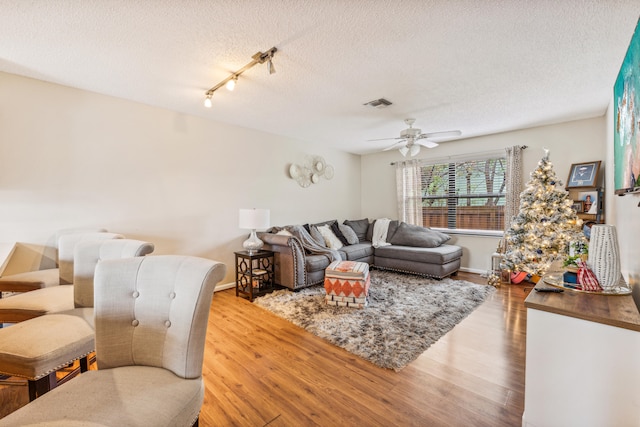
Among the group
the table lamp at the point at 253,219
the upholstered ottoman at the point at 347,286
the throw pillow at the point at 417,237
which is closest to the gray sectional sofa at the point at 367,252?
the throw pillow at the point at 417,237

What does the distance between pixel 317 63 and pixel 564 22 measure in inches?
68.8

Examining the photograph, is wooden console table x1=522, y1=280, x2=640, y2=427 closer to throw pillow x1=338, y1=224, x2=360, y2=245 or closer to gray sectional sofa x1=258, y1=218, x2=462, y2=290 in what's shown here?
gray sectional sofa x1=258, y1=218, x2=462, y2=290

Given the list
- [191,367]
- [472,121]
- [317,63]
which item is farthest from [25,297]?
[472,121]

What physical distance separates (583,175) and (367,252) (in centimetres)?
332

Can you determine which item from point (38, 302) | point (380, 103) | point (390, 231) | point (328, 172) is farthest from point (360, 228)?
point (38, 302)

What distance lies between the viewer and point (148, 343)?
4.00ft

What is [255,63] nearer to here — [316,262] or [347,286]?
[347,286]

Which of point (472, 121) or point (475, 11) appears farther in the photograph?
point (472, 121)

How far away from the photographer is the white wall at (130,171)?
2.59 m

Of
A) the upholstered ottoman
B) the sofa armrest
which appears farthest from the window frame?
the sofa armrest

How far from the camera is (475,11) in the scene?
5.59 feet

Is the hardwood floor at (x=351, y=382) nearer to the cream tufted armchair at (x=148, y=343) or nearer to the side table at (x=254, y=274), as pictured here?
the cream tufted armchair at (x=148, y=343)

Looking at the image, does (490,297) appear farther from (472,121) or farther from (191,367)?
(191,367)

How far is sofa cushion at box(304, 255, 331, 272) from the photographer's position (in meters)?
3.88
